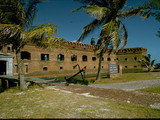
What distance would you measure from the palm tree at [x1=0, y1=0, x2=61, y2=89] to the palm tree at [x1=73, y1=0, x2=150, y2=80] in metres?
3.43

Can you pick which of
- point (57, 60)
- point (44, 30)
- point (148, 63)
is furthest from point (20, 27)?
point (148, 63)

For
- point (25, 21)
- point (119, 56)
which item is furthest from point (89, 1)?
point (119, 56)

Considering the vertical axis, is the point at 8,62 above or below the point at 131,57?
below

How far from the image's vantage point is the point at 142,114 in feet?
9.64

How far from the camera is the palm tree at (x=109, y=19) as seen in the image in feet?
27.7

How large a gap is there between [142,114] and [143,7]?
7.95 metres

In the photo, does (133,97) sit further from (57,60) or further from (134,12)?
(57,60)

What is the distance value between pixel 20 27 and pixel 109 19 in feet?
21.1

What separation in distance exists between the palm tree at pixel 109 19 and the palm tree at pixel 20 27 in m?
3.43

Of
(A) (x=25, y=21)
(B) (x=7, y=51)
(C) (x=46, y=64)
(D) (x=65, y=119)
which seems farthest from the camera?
(C) (x=46, y=64)

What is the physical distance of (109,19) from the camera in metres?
9.66

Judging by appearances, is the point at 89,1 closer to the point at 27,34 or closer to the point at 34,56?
the point at 27,34

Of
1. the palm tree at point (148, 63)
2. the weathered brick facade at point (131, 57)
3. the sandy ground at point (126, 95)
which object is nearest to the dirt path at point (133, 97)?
the sandy ground at point (126, 95)

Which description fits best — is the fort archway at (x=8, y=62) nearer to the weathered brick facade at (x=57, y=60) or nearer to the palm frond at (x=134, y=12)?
the weathered brick facade at (x=57, y=60)
